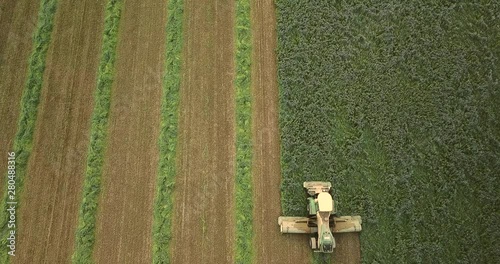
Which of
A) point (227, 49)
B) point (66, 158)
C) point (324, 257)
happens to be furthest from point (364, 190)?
point (66, 158)

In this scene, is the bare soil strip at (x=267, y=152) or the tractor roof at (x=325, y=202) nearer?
the tractor roof at (x=325, y=202)

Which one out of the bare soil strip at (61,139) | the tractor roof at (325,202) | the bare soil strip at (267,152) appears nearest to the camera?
the tractor roof at (325,202)

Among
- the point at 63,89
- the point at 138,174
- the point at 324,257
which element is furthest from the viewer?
the point at 63,89

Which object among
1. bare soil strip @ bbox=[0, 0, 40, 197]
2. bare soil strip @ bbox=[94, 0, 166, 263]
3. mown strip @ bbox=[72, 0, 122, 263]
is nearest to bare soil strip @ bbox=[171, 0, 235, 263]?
bare soil strip @ bbox=[94, 0, 166, 263]

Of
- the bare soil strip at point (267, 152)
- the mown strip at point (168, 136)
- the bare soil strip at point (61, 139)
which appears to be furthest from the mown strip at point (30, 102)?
the bare soil strip at point (267, 152)

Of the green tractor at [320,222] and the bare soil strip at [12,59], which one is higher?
the bare soil strip at [12,59]

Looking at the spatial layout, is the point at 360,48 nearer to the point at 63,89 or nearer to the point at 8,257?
the point at 63,89

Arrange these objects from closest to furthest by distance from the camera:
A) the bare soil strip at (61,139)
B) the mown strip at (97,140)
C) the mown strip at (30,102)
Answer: the mown strip at (97,140) < the bare soil strip at (61,139) < the mown strip at (30,102)

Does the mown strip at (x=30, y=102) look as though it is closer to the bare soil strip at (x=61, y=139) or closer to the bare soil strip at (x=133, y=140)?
the bare soil strip at (x=61, y=139)
